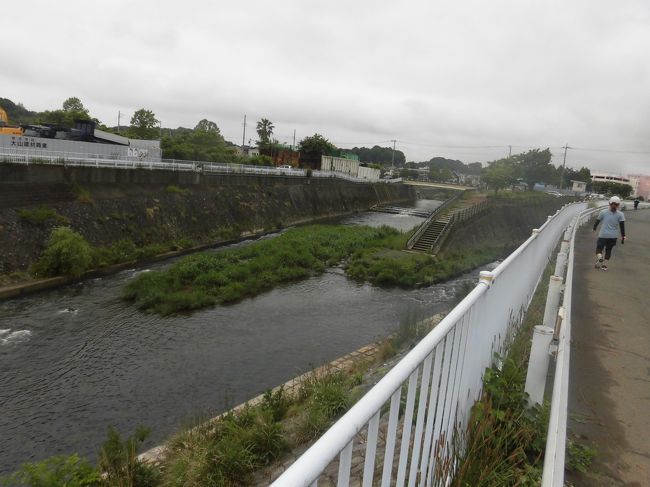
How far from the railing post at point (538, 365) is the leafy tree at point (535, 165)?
233 ft

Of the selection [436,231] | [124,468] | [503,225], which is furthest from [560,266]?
[503,225]

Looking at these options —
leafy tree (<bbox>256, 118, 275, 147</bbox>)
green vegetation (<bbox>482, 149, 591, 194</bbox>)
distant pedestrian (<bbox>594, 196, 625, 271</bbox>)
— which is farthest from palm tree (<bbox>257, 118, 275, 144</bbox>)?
distant pedestrian (<bbox>594, 196, 625, 271</bbox>)

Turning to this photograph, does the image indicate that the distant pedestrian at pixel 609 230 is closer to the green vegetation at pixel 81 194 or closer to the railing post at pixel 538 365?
the railing post at pixel 538 365

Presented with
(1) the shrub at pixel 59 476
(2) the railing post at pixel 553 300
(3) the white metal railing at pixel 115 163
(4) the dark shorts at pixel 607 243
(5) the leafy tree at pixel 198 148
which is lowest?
(1) the shrub at pixel 59 476

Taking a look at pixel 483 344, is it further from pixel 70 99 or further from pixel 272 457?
pixel 70 99

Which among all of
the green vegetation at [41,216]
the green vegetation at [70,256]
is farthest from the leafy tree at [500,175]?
the green vegetation at [41,216]

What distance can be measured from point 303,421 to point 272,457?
67 cm

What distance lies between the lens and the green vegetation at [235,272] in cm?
1562

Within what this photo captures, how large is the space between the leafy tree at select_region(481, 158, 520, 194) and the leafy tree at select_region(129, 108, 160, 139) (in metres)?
44.3

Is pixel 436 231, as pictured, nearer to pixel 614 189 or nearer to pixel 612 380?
pixel 612 380

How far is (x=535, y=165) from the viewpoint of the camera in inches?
2657

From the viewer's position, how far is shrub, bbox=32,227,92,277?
16.7 m

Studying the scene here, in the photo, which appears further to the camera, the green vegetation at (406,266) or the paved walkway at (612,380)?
the green vegetation at (406,266)

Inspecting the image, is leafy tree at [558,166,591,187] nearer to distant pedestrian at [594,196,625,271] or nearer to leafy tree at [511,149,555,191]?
leafy tree at [511,149,555,191]
